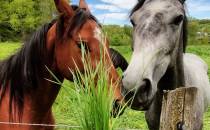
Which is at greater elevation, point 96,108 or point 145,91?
point 96,108

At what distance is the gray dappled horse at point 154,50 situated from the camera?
3.11m

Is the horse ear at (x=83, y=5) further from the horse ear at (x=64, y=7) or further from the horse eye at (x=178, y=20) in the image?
the horse eye at (x=178, y=20)

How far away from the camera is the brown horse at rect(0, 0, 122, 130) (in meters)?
3.34

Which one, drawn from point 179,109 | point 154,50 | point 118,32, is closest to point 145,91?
point 154,50

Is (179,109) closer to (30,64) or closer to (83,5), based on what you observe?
(30,64)

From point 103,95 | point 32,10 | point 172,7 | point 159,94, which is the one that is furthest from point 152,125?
point 32,10

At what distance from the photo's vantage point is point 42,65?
3.39 m

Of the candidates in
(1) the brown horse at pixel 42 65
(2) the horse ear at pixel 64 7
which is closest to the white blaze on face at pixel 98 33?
(1) the brown horse at pixel 42 65

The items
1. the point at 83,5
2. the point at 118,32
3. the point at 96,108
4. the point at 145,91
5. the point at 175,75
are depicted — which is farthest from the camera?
the point at 118,32

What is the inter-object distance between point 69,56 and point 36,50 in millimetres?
276

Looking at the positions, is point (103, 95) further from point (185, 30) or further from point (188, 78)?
point (188, 78)

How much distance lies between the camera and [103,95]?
2.24 metres

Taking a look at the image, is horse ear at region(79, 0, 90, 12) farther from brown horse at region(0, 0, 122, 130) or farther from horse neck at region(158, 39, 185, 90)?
horse neck at region(158, 39, 185, 90)

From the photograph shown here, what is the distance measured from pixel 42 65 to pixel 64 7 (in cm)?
49
